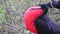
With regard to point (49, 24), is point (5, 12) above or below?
below

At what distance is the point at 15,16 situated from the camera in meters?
2.48

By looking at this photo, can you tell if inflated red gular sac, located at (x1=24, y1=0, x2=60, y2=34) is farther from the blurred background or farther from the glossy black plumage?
the blurred background

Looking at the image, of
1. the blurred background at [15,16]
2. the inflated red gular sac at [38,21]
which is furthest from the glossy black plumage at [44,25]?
the blurred background at [15,16]

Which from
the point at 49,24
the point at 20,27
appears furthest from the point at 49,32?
the point at 20,27

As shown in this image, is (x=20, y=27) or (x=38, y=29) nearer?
(x=38, y=29)

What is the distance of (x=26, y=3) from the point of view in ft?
8.39

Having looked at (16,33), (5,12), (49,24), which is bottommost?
(16,33)

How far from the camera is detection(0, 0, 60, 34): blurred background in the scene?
7.93ft

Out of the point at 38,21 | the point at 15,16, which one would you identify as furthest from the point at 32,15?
the point at 15,16

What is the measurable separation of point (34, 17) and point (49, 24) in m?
0.14

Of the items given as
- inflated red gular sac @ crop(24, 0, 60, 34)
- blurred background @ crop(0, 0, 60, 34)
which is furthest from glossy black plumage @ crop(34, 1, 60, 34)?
blurred background @ crop(0, 0, 60, 34)

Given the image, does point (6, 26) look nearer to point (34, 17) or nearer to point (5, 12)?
point (5, 12)

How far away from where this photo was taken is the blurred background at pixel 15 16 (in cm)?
242

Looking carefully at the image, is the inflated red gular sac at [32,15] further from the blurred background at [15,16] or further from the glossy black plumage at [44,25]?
the blurred background at [15,16]
